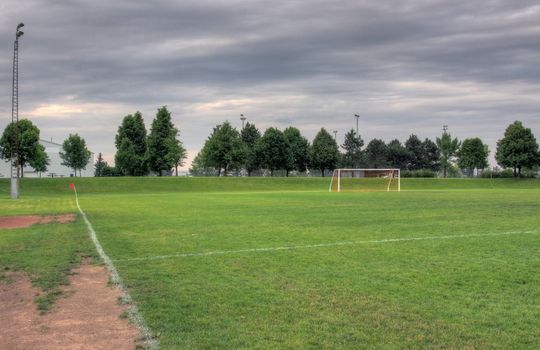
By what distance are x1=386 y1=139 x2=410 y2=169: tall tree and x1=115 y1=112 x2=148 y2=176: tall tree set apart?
227ft

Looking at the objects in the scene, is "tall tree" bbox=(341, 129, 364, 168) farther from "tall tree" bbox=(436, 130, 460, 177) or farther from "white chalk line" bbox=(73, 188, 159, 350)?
"white chalk line" bbox=(73, 188, 159, 350)

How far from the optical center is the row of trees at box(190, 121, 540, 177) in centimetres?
7825

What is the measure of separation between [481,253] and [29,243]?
10398 mm

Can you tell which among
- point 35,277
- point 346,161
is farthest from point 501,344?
point 346,161

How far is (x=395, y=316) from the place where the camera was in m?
6.05

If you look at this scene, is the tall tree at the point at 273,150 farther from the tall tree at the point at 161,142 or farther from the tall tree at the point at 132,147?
the tall tree at the point at 132,147

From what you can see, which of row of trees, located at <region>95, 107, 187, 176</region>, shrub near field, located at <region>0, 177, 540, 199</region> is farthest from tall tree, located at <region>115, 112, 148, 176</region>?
shrub near field, located at <region>0, 177, 540, 199</region>

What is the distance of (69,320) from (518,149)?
85.6 metres

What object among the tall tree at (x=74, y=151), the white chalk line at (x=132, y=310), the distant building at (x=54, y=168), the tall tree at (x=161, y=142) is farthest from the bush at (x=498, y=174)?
the white chalk line at (x=132, y=310)

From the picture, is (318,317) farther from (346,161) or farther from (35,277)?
(346,161)

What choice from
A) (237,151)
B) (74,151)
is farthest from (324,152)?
(74,151)

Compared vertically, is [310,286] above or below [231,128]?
below

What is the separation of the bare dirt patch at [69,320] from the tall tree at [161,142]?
7064cm

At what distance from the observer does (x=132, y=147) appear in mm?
80062
